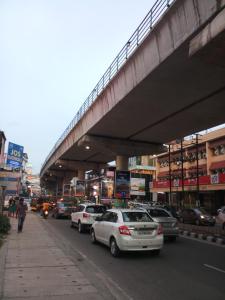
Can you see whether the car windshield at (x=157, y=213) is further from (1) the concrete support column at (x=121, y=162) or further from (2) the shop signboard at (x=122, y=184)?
(1) the concrete support column at (x=121, y=162)

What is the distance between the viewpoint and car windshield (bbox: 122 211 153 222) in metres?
13.2

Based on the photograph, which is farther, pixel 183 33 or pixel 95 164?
pixel 95 164

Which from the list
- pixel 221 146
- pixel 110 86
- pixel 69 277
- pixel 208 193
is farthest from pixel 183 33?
pixel 208 193

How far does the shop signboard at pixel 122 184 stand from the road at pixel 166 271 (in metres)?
18.7

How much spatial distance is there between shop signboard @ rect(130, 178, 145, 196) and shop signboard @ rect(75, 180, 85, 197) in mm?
28785

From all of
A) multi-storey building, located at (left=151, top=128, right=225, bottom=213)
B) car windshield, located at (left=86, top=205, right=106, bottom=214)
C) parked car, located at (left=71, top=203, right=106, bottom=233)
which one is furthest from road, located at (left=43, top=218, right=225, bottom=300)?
multi-storey building, located at (left=151, top=128, right=225, bottom=213)

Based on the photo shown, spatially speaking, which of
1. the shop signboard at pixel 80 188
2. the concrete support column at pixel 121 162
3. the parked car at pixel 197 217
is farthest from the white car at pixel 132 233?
the shop signboard at pixel 80 188

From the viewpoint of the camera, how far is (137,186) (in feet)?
298

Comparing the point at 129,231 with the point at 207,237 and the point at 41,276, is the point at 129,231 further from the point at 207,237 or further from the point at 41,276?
the point at 207,237

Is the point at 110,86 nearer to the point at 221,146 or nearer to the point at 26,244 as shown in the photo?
the point at 26,244

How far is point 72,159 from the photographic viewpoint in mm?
53188

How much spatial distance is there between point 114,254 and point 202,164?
150ft

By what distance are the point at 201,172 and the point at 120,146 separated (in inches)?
1067

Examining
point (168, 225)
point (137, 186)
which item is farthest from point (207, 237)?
point (137, 186)
